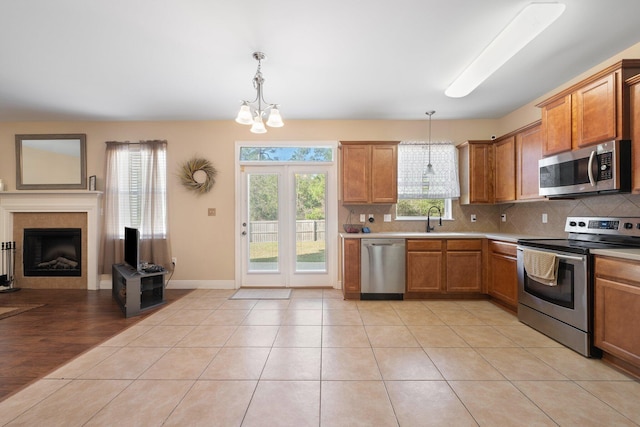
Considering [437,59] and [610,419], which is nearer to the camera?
[610,419]

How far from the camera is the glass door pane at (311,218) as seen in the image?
14.1 ft

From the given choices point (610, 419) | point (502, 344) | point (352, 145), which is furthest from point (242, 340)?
point (352, 145)

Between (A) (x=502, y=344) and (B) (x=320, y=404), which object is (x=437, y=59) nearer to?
(A) (x=502, y=344)

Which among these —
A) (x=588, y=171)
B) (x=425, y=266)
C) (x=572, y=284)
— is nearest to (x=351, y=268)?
(x=425, y=266)

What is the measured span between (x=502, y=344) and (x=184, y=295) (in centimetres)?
397

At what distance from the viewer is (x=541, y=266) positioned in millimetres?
2566

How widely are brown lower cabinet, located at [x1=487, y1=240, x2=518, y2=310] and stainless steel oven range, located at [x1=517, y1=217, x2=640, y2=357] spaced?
0.84 ft

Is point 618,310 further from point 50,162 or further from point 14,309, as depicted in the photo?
point 50,162

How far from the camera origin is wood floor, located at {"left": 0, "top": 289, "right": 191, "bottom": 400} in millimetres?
2096

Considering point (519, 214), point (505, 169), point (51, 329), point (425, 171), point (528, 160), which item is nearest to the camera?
point (51, 329)

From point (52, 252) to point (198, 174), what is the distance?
2771mm

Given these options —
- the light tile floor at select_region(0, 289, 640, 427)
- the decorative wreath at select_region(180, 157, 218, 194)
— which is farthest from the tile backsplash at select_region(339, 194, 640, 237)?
the decorative wreath at select_region(180, 157, 218, 194)

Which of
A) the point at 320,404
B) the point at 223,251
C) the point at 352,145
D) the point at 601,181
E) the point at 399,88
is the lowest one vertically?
the point at 320,404

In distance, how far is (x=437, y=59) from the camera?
2699 mm
